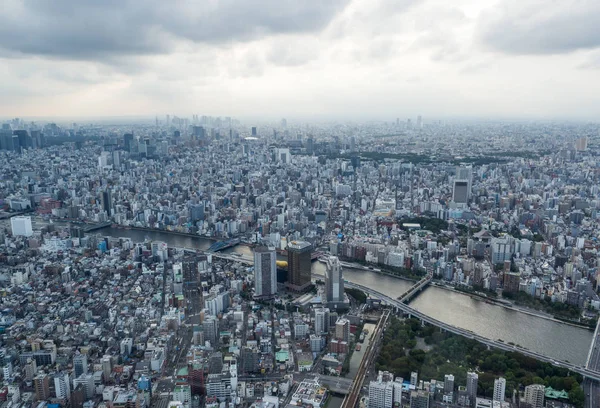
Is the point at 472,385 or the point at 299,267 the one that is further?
the point at 299,267

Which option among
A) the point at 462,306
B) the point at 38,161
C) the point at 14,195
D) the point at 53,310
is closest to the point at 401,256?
the point at 462,306

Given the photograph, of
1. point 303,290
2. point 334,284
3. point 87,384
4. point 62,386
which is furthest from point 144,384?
point 303,290

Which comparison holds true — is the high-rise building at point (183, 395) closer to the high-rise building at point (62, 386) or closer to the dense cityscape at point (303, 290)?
the dense cityscape at point (303, 290)

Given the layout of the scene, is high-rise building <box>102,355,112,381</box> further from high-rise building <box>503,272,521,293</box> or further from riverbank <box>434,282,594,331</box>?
high-rise building <box>503,272,521,293</box>

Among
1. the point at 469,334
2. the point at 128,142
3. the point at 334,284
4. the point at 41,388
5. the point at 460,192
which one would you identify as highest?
the point at 128,142

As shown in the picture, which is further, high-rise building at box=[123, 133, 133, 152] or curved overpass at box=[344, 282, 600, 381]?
high-rise building at box=[123, 133, 133, 152]

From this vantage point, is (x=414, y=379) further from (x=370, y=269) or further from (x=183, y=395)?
(x=370, y=269)

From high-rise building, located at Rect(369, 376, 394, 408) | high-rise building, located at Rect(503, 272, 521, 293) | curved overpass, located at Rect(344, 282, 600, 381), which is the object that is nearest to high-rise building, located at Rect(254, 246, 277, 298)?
curved overpass, located at Rect(344, 282, 600, 381)
